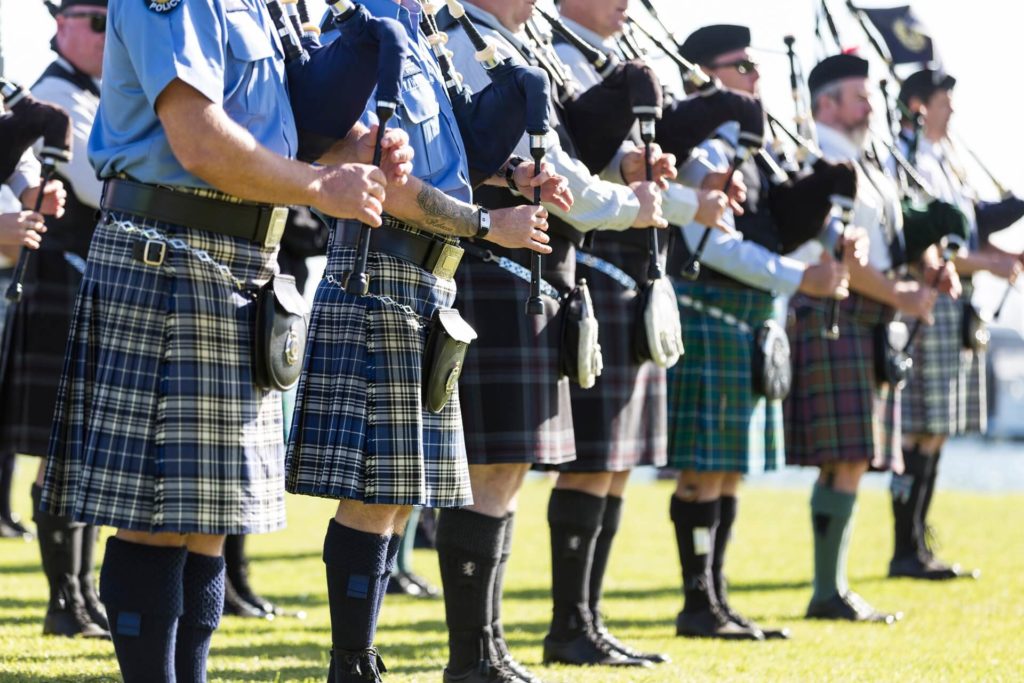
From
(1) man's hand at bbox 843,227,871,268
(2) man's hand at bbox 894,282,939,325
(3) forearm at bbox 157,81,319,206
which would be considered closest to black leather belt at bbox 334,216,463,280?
(3) forearm at bbox 157,81,319,206

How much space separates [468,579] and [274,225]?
3.81ft

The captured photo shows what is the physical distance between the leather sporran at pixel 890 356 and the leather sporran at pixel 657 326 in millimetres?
1644

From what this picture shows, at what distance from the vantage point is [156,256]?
2.48 metres

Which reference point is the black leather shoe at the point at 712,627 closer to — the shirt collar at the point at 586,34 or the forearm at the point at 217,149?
the shirt collar at the point at 586,34

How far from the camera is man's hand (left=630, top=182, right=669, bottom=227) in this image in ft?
12.3

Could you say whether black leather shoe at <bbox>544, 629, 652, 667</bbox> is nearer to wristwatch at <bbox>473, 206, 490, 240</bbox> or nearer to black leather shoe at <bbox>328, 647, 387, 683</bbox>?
black leather shoe at <bbox>328, 647, 387, 683</bbox>

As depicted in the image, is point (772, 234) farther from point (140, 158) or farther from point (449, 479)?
point (140, 158)

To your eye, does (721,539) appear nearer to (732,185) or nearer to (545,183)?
(732,185)

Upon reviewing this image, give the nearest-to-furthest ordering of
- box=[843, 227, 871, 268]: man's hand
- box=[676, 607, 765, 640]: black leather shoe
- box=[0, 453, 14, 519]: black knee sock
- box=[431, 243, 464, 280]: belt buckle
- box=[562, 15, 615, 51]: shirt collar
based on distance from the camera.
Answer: box=[431, 243, 464, 280]: belt buckle → box=[562, 15, 615, 51]: shirt collar → box=[676, 607, 765, 640]: black leather shoe → box=[843, 227, 871, 268]: man's hand → box=[0, 453, 14, 519]: black knee sock

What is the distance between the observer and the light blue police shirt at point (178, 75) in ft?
7.81

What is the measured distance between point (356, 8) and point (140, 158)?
22.3 inches

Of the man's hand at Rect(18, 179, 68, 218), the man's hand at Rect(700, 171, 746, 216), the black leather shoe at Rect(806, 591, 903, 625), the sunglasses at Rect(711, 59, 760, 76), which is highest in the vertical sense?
the sunglasses at Rect(711, 59, 760, 76)

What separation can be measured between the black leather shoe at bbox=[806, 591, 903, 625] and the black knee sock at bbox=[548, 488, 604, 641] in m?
1.44

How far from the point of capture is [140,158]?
2.48 metres
